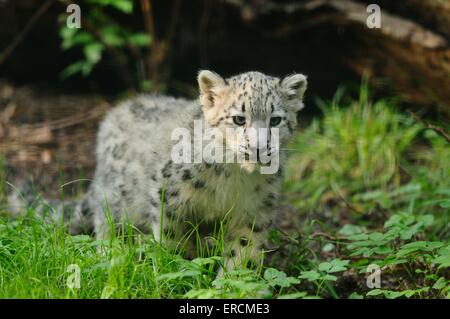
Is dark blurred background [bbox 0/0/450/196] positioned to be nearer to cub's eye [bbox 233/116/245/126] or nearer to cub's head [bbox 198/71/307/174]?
cub's head [bbox 198/71/307/174]

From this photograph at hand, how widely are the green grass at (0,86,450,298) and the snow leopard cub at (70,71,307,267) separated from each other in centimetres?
33

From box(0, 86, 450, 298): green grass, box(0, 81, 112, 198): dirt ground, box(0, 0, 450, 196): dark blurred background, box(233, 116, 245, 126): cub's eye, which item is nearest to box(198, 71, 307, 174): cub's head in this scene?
box(233, 116, 245, 126): cub's eye

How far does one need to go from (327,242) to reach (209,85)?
97.1 inches

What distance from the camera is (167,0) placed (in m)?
11.5

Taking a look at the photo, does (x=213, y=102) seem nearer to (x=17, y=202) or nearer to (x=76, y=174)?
(x=17, y=202)

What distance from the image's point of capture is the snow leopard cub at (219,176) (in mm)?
6176

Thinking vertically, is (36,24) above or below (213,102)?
above

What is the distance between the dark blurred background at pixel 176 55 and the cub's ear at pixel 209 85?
11.6 feet

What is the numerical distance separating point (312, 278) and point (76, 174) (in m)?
4.72

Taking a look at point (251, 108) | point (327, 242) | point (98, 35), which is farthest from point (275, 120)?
point (98, 35)

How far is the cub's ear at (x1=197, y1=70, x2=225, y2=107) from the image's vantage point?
6359 millimetres

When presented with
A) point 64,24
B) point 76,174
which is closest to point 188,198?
point 76,174

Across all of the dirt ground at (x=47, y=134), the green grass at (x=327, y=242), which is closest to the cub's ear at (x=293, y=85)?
the green grass at (x=327, y=242)

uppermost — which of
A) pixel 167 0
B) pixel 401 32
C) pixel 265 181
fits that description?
pixel 167 0
